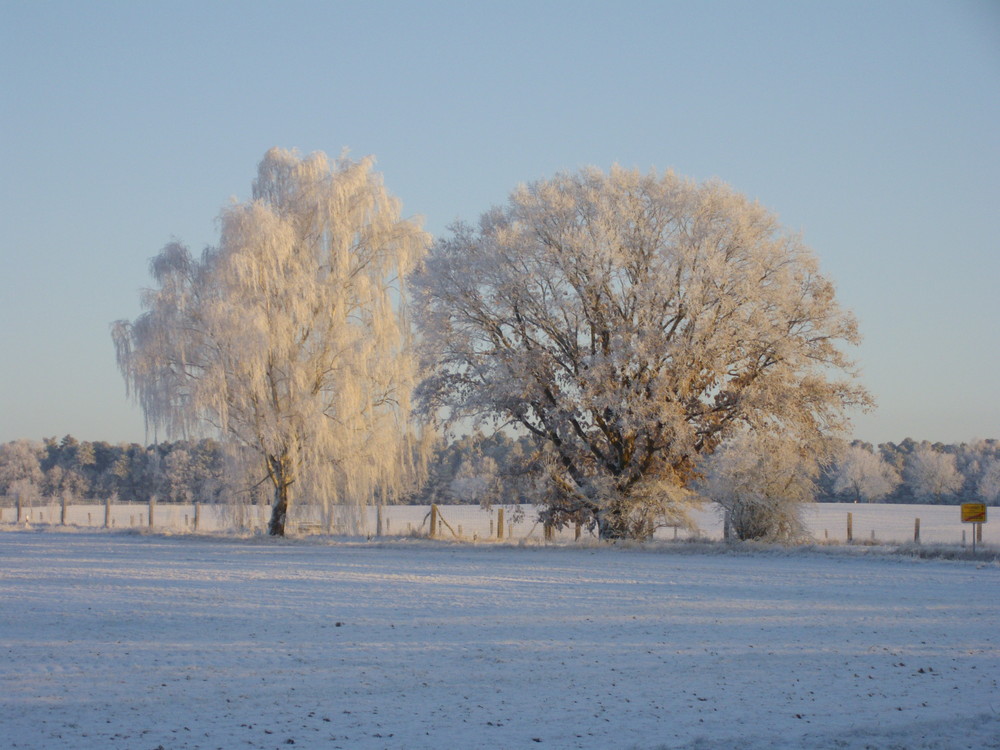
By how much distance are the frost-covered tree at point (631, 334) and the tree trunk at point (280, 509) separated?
21.4 ft

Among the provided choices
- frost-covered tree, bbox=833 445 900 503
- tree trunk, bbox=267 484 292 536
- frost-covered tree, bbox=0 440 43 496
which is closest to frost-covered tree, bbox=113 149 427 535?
tree trunk, bbox=267 484 292 536

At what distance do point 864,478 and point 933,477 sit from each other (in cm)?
570

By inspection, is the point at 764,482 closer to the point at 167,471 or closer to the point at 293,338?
the point at 293,338

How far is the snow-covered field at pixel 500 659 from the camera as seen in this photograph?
280 inches

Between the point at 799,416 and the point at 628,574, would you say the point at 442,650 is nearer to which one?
the point at 628,574

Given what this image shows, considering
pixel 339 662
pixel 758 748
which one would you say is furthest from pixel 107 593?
pixel 758 748

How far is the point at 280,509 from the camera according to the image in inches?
1175

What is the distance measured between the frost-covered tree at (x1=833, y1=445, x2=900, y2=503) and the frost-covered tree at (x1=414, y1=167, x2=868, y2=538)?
189 ft

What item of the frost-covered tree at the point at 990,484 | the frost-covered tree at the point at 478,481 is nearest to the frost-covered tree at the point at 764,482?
the frost-covered tree at the point at 478,481

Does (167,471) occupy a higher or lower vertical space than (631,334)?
lower

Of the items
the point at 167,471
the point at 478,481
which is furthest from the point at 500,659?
the point at 167,471

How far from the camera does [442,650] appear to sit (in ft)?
34.0

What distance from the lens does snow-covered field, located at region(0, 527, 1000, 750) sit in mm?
7109

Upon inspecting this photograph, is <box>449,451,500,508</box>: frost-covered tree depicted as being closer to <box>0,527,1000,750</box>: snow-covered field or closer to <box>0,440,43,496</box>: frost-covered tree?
<box>0,527,1000,750</box>: snow-covered field
